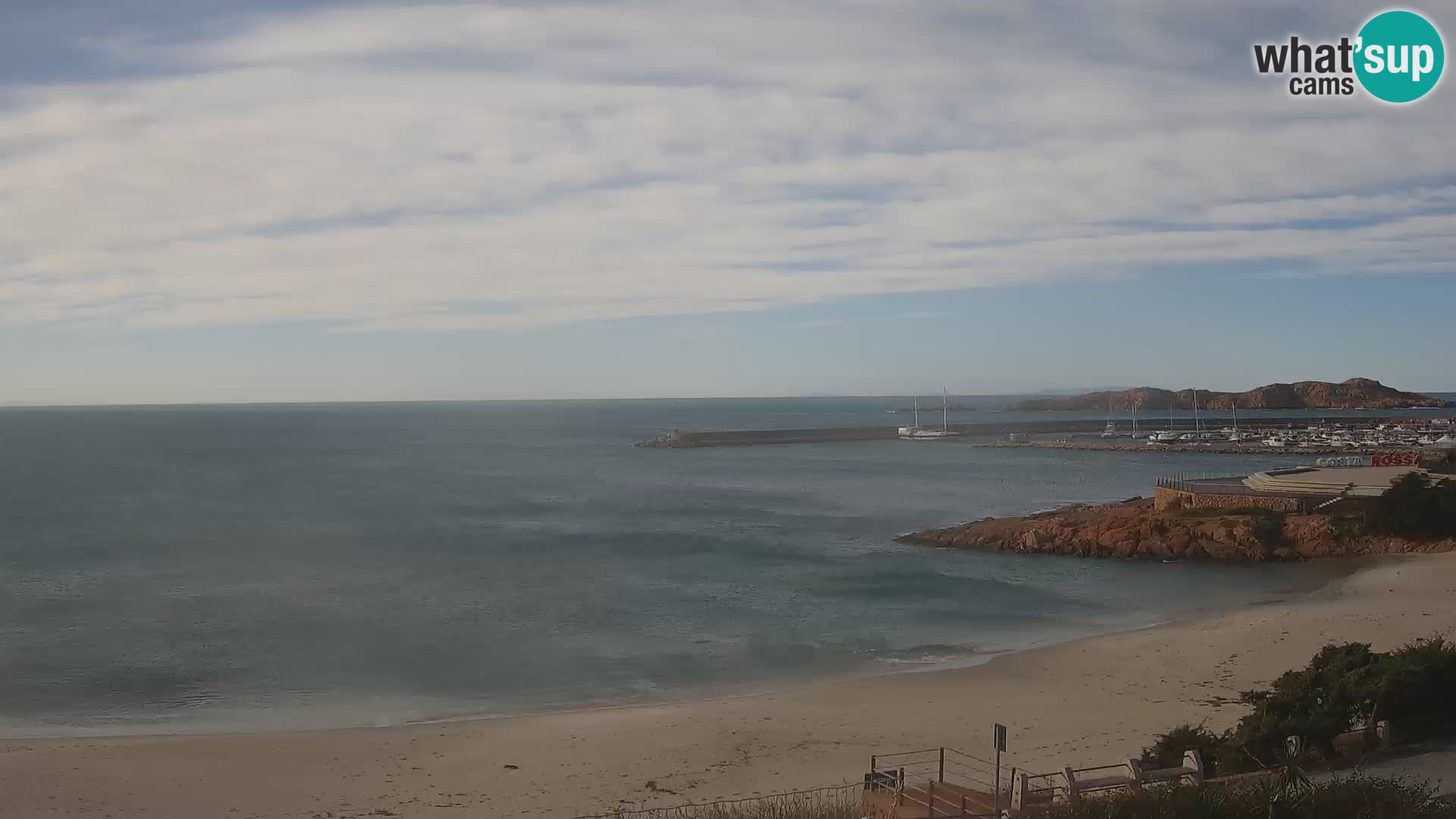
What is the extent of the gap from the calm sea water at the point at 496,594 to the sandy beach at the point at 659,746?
1.82 m

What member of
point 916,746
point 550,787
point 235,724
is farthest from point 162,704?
point 916,746

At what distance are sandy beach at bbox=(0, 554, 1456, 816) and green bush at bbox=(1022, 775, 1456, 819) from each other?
16.1 feet

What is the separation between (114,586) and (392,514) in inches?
754

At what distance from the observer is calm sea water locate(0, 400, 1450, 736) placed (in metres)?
20.5

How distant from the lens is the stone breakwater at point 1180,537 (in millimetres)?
32688

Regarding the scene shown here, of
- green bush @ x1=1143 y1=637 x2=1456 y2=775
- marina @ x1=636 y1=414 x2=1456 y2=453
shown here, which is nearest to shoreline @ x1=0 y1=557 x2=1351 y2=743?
green bush @ x1=1143 y1=637 x2=1456 y2=775

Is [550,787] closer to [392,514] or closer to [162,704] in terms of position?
[162,704]

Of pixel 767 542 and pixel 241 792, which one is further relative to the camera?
pixel 767 542

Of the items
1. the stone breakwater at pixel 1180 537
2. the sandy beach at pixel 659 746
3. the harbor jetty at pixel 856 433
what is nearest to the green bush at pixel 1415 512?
the stone breakwater at pixel 1180 537

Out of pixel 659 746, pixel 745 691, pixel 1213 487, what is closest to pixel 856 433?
pixel 1213 487

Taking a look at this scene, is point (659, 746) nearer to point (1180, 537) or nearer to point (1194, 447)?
point (1180, 537)

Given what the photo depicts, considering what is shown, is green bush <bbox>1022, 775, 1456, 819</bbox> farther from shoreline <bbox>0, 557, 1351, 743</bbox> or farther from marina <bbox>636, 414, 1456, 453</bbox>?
marina <bbox>636, 414, 1456, 453</bbox>

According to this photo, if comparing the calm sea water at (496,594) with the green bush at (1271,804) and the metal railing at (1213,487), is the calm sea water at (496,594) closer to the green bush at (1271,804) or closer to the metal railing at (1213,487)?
the metal railing at (1213,487)

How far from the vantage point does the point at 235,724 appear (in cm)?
1803
